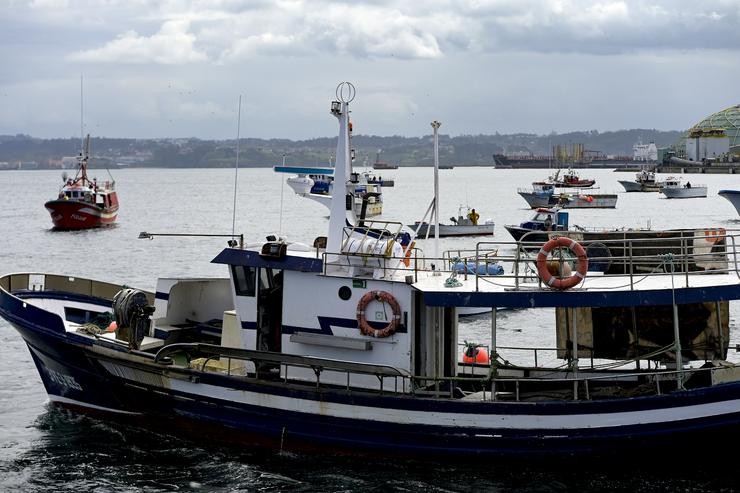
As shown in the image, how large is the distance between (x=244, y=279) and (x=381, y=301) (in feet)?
8.87

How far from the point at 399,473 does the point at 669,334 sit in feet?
17.0

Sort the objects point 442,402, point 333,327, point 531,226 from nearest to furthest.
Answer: point 442,402 → point 333,327 → point 531,226

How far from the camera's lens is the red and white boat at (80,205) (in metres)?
71.4

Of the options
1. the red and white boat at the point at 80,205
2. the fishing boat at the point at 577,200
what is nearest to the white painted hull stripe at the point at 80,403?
the red and white boat at the point at 80,205

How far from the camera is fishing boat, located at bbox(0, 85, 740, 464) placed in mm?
15898

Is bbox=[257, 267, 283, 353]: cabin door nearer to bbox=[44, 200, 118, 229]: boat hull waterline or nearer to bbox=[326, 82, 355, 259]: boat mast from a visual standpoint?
bbox=[326, 82, 355, 259]: boat mast

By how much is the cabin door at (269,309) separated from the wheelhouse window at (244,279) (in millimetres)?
138

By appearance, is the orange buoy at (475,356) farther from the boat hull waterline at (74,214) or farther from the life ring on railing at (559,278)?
the boat hull waterline at (74,214)

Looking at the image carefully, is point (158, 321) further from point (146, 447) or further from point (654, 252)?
point (654, 252)

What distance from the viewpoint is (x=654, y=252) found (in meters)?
20.7

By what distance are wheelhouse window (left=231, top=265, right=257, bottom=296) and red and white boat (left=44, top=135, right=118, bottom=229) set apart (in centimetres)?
5520

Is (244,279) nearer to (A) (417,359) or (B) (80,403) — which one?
(A) (417,359)

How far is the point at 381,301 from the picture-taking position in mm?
16797

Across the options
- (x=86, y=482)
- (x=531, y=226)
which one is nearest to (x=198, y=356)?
(x=86, y=482)
